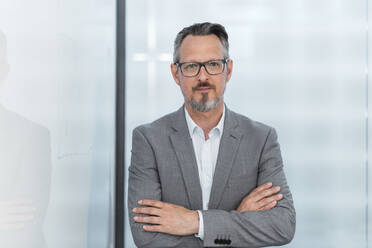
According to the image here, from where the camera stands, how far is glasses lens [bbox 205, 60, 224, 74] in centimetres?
166

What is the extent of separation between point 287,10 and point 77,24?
1.46 meters

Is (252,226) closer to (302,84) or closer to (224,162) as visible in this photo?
(224,162)

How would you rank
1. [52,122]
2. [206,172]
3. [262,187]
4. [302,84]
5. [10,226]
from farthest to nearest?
[302,84] → [206,172] → [262,187] → [52,122] → [10,226]

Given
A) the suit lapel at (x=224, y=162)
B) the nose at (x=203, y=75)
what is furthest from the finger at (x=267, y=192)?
the nose at (x=203, y=75)

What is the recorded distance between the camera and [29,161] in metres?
0.95

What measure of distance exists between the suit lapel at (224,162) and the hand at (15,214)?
83cm

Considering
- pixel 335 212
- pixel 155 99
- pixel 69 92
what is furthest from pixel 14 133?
pixel 335 212

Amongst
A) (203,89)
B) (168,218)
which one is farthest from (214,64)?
(168,218)

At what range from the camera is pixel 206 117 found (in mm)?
1740

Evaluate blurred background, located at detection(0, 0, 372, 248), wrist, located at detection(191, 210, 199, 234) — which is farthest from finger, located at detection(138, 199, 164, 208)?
blurred background, located at detection(0, 0, 372, 248)

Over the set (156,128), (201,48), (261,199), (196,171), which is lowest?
(261,199)

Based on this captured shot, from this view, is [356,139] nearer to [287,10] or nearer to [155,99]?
[287,10]

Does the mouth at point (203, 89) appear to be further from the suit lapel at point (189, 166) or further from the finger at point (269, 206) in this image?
the finger at point (269, 206)

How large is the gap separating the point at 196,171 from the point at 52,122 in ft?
2.28
